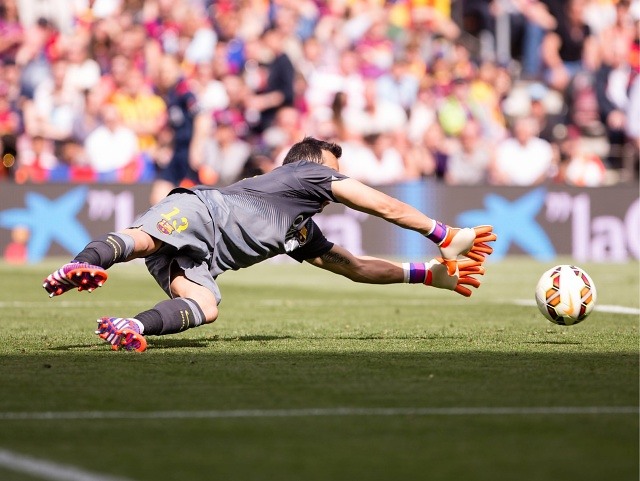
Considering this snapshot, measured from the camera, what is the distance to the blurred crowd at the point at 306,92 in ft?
66.1

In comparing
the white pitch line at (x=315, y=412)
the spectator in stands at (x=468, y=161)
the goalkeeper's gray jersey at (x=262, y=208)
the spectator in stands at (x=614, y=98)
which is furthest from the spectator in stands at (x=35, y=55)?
the white pitch line at (x=315, y=412)

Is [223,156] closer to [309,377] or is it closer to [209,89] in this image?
[209,89]

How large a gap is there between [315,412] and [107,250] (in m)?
2.61

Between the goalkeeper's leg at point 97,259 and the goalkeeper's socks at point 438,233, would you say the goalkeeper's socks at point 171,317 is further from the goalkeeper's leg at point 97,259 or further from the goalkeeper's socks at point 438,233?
the goalkeeper's socks at point 438,233

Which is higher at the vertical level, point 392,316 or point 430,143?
point 430,143

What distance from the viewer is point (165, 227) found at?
8.07m

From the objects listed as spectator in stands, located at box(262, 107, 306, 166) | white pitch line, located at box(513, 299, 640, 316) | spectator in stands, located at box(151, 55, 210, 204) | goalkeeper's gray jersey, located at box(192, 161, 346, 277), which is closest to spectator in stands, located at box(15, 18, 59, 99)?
spectator in stands, located at box(262, 107, 306, 166)

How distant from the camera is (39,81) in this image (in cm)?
2061

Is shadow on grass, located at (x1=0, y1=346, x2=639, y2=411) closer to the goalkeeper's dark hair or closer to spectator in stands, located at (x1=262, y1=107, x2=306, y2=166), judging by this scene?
the goalkeeper's dark hair

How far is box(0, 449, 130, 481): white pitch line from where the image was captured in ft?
13.6

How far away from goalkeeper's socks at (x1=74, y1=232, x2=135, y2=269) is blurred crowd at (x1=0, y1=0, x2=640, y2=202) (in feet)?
33.3

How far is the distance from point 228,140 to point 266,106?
4.09 feet

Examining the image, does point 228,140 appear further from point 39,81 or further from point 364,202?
point 364,202

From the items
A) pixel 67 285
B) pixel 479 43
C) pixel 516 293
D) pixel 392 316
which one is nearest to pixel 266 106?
pixel 479 43
